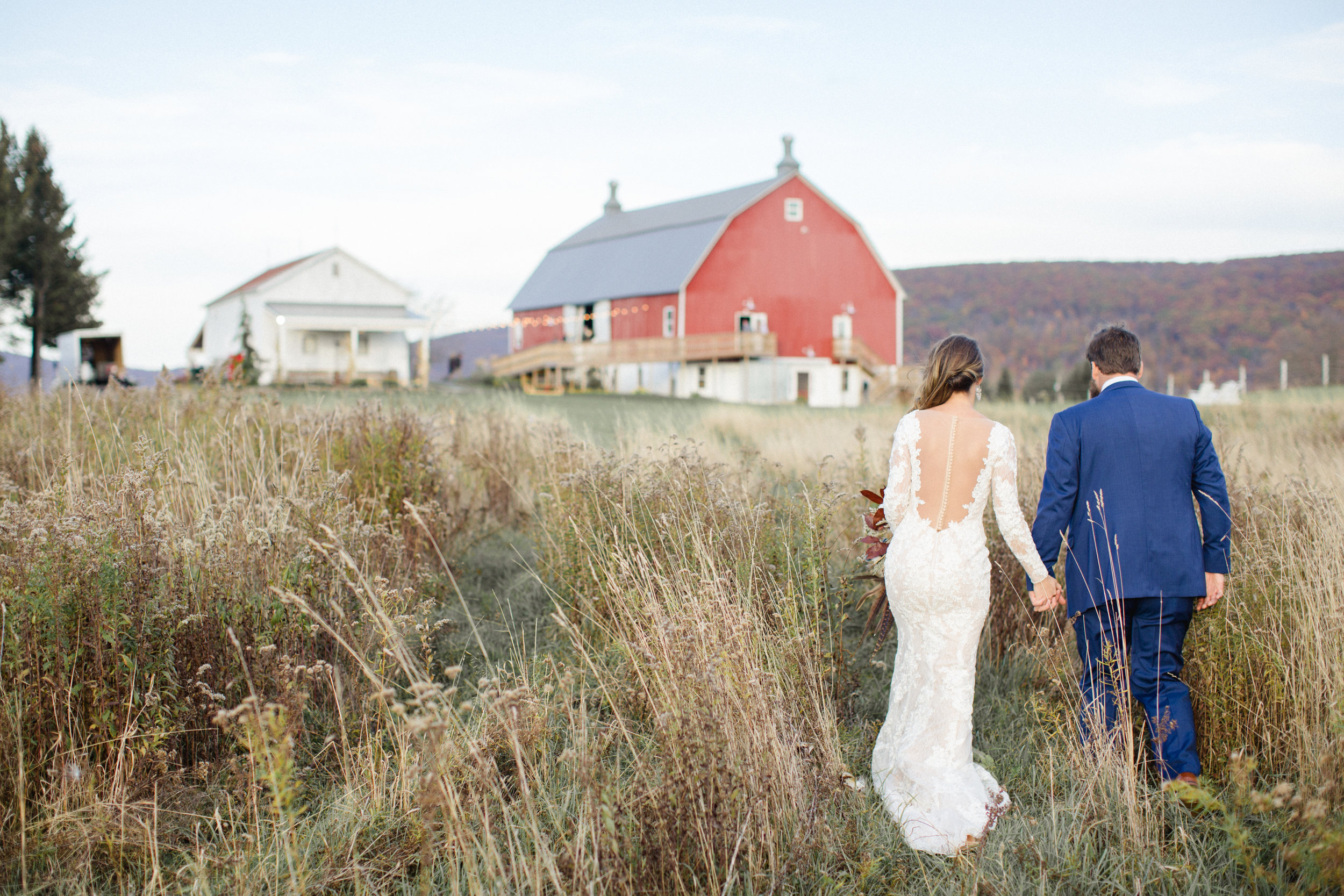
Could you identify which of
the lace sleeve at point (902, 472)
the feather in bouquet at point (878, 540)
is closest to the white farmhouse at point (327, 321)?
the feather in bouquet at point (878, 540)

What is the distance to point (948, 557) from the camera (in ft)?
11.9

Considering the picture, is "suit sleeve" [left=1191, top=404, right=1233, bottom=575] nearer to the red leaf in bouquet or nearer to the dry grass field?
the dry grass field

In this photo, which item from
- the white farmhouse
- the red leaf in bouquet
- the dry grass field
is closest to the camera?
the dry grass field

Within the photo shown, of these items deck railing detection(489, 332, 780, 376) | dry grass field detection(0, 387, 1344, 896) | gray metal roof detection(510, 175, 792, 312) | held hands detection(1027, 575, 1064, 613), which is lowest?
dry grass field detection(0, 387, 1344, 896)

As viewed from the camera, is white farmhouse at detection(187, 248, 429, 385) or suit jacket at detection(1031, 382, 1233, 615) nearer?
suit jacket at detection(1031, 382, 1233, 615)

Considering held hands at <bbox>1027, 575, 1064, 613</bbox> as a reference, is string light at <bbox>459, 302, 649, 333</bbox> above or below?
above

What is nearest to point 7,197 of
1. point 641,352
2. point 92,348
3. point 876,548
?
point 92,348

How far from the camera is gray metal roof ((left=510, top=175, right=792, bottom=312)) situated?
3366 centimetres

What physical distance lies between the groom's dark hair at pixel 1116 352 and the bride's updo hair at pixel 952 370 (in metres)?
0.73

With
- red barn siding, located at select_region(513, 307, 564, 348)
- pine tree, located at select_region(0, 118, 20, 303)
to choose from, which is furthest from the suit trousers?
pine tree, located at select_region(0, 118, 20, 303)

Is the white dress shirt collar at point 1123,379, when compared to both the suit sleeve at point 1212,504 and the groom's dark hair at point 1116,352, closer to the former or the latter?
the groom's dark hair at point 1116,352

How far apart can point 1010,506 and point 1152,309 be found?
253ft

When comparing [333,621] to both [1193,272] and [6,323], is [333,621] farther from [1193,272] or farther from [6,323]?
[1193,272]

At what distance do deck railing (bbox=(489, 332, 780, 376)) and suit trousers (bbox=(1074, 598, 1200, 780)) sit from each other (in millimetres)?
27632
